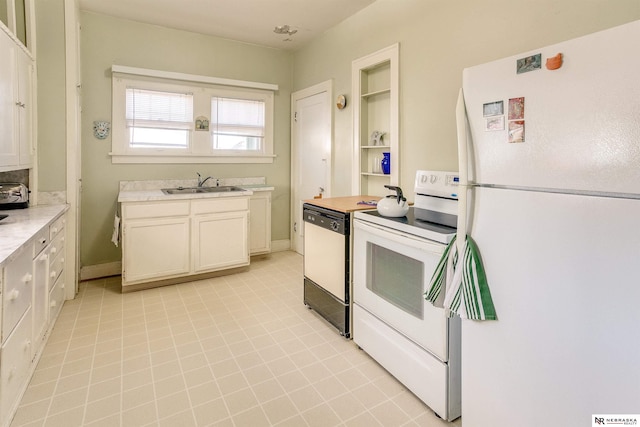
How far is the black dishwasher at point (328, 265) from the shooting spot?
2482 millimetres

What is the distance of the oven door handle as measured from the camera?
5.59ft

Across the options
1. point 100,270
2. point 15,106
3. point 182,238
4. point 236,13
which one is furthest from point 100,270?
point 236,13

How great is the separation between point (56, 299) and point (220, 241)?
150 cm

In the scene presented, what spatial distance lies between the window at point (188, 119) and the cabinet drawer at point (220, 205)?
831mm

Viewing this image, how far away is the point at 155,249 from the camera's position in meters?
3.45

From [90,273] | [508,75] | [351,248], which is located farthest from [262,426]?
[90,273]

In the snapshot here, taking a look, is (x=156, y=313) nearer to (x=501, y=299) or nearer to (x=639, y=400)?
(x=501, y=299)

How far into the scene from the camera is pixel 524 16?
2.05 meters

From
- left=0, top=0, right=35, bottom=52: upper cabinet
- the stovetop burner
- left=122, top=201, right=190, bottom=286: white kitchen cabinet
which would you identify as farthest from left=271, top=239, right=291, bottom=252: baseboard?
left=0, top=0, right=35, bottom=52: upper cabinet

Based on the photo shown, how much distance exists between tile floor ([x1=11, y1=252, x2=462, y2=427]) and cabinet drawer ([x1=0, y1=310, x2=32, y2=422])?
0.12m

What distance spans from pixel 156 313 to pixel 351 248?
1.81 metres

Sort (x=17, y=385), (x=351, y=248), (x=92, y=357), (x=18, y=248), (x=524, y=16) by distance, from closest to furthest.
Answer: (x=18, y=248), (x=17, y=385), (x=524, y=16), (x=92, y=357), (x=351, y=248)

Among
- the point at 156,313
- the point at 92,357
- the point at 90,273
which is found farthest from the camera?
the point at 90,273

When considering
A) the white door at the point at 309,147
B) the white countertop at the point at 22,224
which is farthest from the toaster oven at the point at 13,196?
the white door at the point at 309,147
